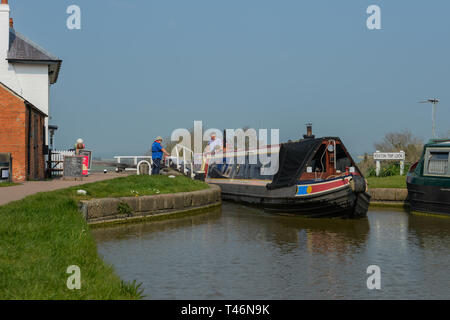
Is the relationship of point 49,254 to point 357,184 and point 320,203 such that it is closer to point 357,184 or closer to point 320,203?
point 320,203

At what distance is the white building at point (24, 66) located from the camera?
97.6 ft

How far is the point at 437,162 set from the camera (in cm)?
1698

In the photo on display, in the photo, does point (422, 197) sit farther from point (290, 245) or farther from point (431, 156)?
point (290, 245)

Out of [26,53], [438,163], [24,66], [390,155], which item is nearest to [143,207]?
[438,163]

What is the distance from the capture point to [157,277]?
27.0 ft

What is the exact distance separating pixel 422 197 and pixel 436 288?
982 cm

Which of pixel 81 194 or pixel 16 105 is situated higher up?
pixel 16 105

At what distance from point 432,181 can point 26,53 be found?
74.4 feet

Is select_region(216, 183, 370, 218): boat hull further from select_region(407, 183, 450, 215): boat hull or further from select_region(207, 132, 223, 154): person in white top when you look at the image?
select_region(207, 132, 223, 154): person in white top

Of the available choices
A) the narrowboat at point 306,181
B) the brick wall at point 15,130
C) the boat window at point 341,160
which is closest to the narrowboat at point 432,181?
the narrowboat at point 306,181

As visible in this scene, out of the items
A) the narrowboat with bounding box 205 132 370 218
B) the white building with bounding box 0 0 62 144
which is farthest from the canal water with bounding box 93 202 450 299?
the white building with bounding box 0 0 62 144

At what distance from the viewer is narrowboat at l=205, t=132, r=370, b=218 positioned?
1552 centimetres

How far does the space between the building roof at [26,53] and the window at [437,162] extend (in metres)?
20.5

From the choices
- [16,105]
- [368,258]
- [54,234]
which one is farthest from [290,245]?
[16,105]
